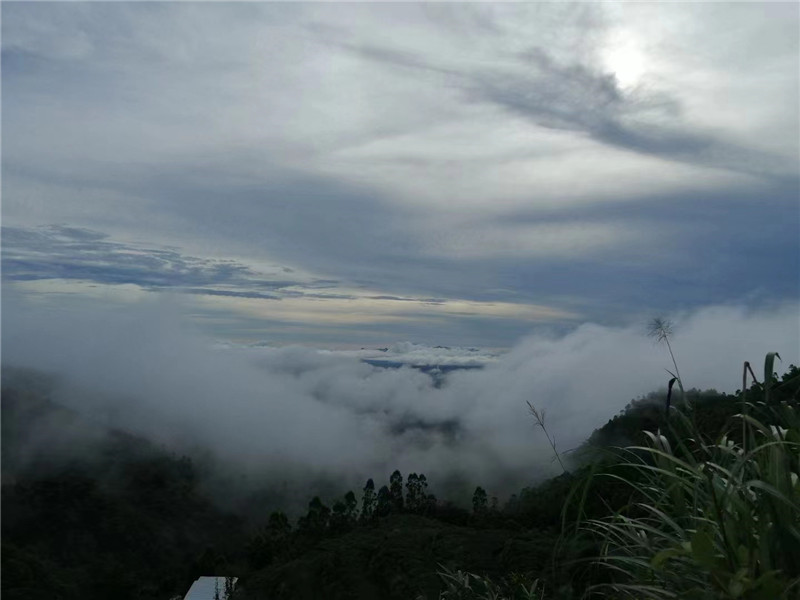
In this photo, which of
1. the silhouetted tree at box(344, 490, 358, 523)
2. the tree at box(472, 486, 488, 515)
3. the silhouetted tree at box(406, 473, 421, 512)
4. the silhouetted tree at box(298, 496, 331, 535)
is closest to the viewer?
the tree at box(472, 486, 488, 515)

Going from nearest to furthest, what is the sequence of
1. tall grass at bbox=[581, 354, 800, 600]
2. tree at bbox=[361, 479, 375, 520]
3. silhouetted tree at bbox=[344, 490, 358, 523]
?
1. tall grass at bbox=[581, 354, 800, 600]
2. silhouetted tree at bbox=[344, 490, 358, 523]
3. tree at bbox=[361, 479, 375, 520]

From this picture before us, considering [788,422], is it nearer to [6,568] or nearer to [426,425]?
[6,568]

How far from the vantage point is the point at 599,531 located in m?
4.38

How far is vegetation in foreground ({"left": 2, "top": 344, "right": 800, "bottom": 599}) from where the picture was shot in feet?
9.04

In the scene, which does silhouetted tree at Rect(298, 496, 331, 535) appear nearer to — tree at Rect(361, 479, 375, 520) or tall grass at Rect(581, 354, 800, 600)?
tree at Rect(361, 479, 375, 520)

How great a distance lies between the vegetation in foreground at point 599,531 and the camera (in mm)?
2754

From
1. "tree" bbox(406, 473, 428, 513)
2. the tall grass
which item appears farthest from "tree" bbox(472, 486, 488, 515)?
the tall grass

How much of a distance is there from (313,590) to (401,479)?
19.1ft

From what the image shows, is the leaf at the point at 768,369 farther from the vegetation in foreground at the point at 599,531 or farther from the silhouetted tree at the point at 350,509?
the silhouetted tree at the point at 350,509

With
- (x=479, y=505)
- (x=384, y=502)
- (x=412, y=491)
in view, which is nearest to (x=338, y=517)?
(x=384, y=502)

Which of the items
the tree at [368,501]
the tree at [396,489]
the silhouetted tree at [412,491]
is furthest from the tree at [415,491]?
Answer: the tree at [368,501]

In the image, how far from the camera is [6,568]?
1916 centimetres

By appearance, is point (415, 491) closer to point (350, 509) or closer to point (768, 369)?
point (350, 509)

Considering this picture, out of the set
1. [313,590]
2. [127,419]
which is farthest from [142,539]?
[127,419]
